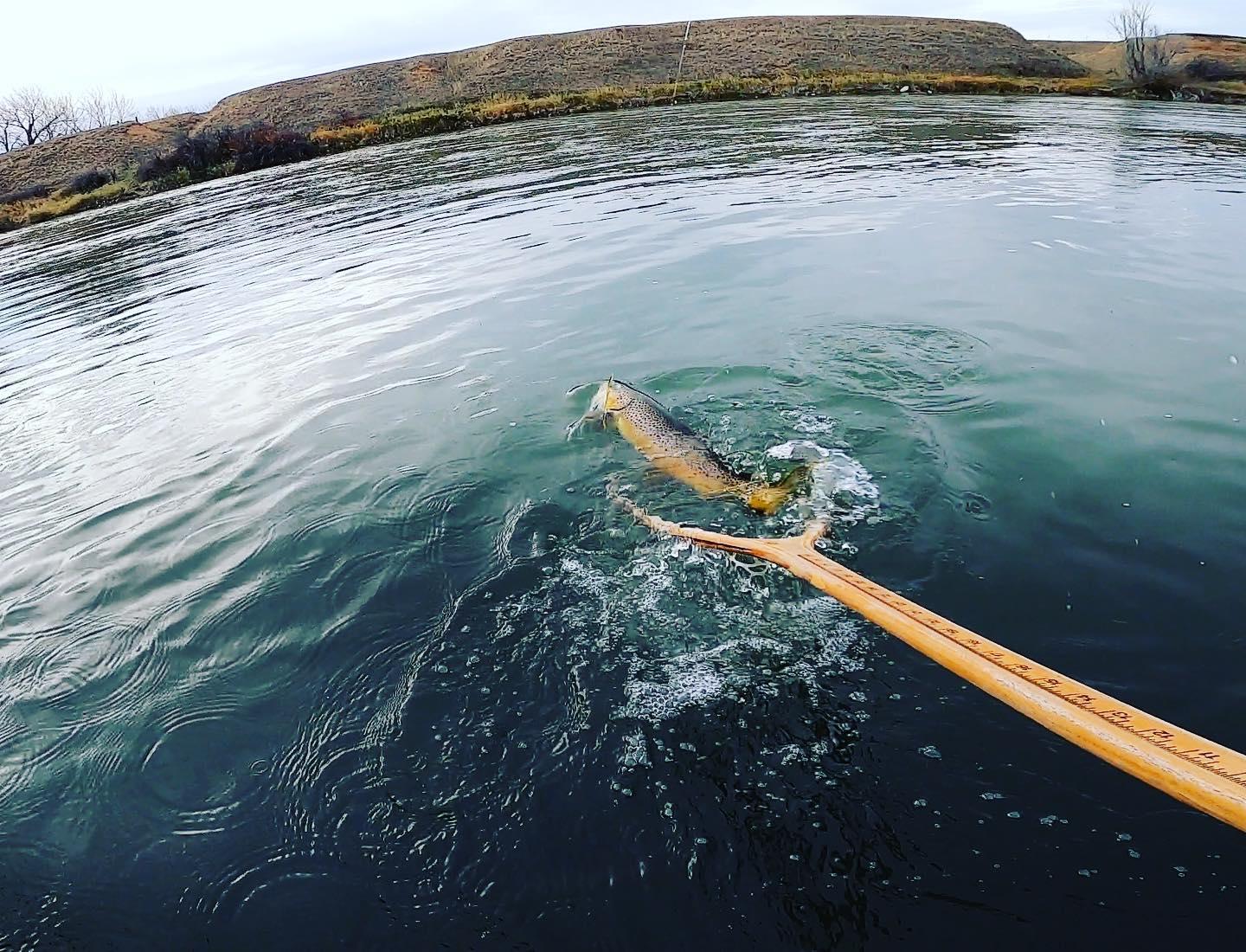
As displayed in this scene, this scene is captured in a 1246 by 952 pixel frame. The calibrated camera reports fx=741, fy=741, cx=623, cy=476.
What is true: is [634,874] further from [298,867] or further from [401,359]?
[401,359]

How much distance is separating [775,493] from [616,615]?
1740mm

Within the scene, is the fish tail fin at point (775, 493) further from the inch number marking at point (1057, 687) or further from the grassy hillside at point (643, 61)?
the grassy hillside at point (643, 61)

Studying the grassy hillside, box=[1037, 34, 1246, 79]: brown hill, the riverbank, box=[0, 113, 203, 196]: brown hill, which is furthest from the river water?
the grassy hillside

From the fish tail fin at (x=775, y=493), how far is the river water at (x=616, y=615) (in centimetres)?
16

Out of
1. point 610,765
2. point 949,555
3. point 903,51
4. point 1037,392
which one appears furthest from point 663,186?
point 903,51

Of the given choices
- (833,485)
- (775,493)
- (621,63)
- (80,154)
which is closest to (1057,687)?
(775,493)

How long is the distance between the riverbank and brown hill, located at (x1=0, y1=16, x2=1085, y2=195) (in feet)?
30.6

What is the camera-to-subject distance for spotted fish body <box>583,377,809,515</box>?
5805mm

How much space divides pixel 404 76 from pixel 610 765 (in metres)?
78.5

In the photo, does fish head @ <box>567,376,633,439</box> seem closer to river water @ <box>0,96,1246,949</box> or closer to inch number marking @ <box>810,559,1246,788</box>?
Result: river water @ <box>0,96,1246,949</box>

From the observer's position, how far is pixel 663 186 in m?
21.3

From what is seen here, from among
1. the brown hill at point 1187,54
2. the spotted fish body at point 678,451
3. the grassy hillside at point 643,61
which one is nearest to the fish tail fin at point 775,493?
the spotted fish body at point 678,451

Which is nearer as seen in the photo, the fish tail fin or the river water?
the river water

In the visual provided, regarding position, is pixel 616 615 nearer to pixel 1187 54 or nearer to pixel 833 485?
pixel 833 485
